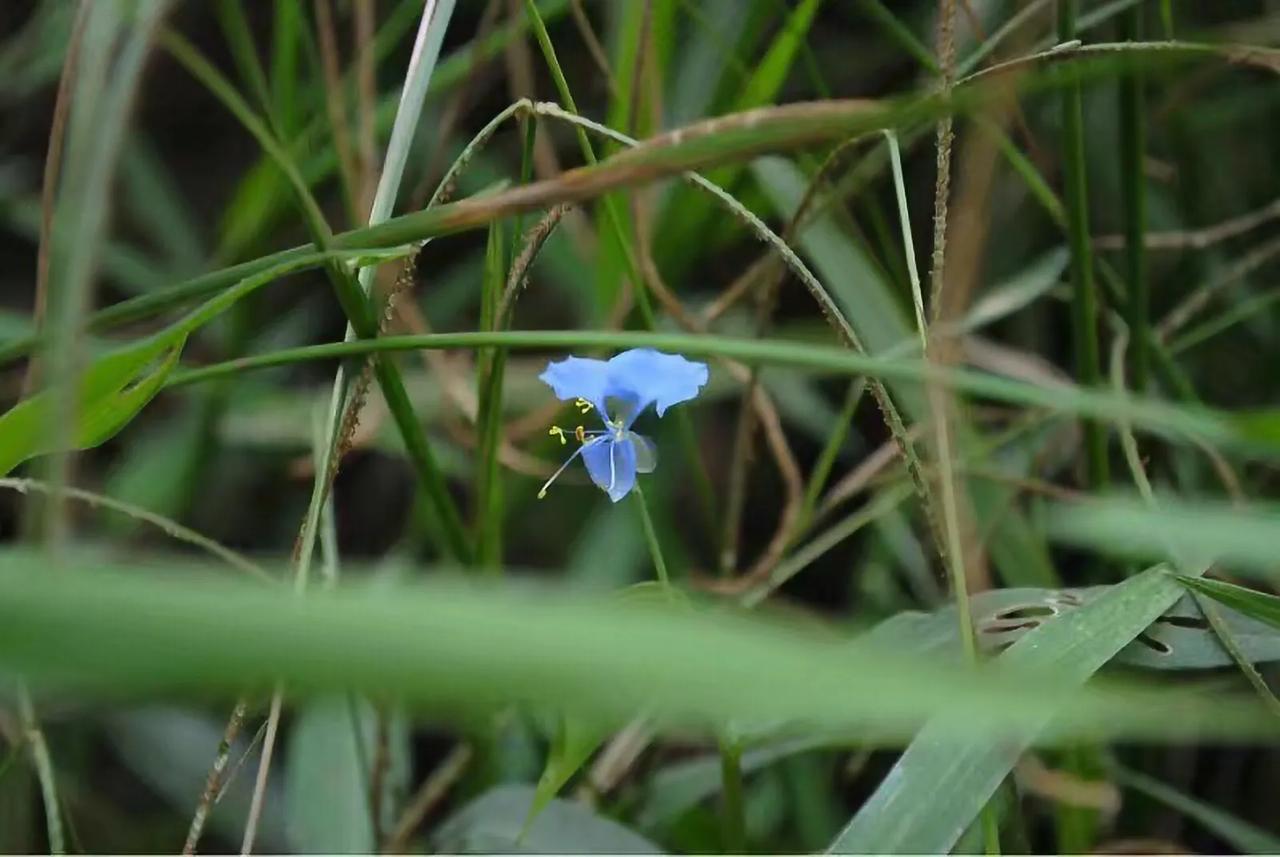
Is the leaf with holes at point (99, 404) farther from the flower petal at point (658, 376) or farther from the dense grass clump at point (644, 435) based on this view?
the flower petal at point (658, 376)

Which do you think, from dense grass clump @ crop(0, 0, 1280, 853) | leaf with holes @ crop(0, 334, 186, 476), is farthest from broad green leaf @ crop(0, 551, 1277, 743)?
leaf with holes @ crop(0, 334, 186, 476)

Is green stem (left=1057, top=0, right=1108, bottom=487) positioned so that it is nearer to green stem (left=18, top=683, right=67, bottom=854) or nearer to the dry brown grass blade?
the dry brown grass blade

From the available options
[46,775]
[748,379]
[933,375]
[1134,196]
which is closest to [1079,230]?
[1134,196]

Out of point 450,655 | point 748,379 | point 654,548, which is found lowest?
point 450,655

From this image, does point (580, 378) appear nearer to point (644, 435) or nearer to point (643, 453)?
point (643, 453)

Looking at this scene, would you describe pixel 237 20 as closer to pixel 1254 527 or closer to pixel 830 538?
pixel 830 538

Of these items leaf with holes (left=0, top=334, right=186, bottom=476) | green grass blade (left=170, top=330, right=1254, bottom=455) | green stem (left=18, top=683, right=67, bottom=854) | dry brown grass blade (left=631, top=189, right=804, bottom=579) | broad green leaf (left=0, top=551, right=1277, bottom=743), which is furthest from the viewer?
dry brown grass blade (left=631, top=189, right=804, bottom=579)

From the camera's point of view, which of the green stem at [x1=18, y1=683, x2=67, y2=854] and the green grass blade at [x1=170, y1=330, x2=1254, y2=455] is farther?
the green stem at [x1=18, y1=683, x2=67, y2=854]

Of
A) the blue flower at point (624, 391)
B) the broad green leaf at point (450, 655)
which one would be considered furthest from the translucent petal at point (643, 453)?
the broad green leaf at point (450, 655)
